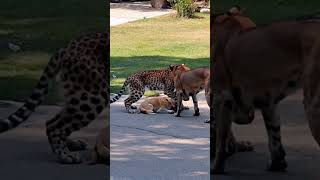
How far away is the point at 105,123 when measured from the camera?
5.11m

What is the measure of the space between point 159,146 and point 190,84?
2.21 meters

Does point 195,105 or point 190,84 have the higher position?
point 190,84

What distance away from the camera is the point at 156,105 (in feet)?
34.7

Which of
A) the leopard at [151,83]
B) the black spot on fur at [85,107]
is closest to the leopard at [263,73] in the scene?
the black spot on fur at [85,107]

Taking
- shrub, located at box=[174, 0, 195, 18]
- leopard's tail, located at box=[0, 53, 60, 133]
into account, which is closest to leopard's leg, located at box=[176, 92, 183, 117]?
leopard's tail, located at box=[0, 53, 60, 133]

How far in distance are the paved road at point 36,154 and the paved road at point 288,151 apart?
95 cm

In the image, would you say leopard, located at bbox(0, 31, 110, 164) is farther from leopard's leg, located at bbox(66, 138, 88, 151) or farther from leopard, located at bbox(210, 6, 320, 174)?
leopard, located at bbox(210, 6, 320, 174)

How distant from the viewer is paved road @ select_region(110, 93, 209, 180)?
23.0 feet

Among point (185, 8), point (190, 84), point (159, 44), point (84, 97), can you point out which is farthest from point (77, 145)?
point (185, 8)

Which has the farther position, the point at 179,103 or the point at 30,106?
the point at 179,103

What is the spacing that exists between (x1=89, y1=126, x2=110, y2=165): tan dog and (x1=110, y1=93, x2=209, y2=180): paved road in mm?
1618

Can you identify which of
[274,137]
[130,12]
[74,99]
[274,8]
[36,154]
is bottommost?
[130,12]

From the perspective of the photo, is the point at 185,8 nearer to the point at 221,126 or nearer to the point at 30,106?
the point at 221,126

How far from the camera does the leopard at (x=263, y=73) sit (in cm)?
479
